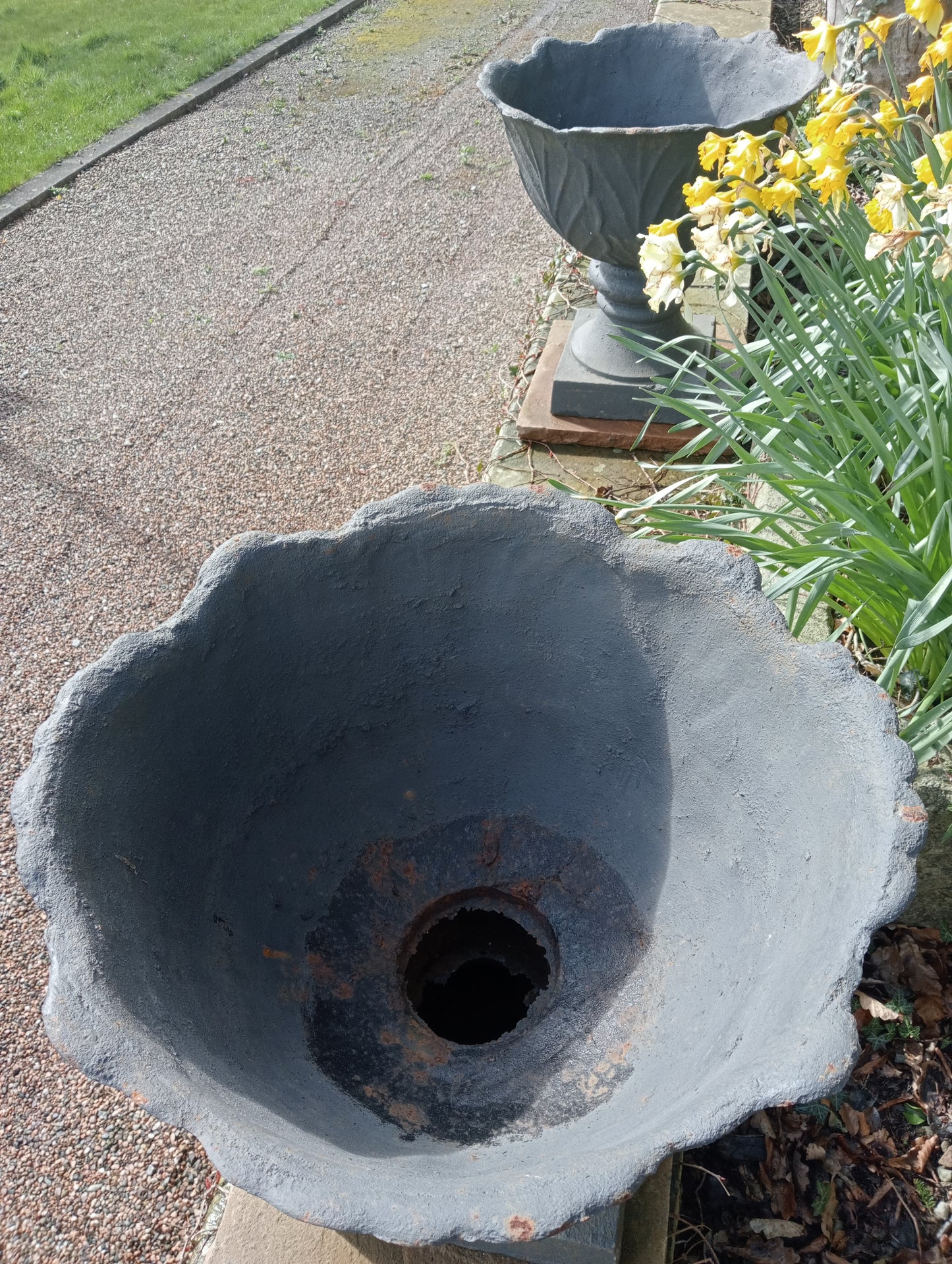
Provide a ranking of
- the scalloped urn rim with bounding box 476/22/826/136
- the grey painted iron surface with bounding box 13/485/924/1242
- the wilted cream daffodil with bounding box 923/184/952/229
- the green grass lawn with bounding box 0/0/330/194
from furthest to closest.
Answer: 1. the green grass lawn with bounding box 0/0/330/194
2. the scalloped urn rim with bounding box 476/22/826/136
3. the wilted cream daffodil with bounding box 923/184/952/229
4. the grey painted iron surface with bounding box 13/485/924/1242

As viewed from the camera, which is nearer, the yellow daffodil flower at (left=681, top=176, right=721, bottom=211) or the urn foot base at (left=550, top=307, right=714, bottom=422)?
the yellow daffodil flower at (left=681, top=176, right=721, bottom=211)

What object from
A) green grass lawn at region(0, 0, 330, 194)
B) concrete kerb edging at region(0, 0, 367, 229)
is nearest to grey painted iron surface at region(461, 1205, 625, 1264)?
concrete kerb edging at region(0, 0, 367, 229)

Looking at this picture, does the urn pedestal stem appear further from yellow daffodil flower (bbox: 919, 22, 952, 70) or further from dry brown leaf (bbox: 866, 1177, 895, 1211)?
dry brown leaf (bbox: 866, 1177, 895, 1211)

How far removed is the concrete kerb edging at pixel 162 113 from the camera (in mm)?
5184

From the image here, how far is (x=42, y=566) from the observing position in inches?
123

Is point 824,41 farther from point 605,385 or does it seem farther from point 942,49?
point 605,385

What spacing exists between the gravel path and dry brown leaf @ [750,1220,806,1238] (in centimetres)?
102

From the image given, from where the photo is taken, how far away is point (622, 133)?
2316 millimetres

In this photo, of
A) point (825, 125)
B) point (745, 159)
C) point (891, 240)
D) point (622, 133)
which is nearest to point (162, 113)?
point (622, 133)

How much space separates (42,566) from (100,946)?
2306mm

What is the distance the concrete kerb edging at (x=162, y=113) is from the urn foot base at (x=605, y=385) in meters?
3.71

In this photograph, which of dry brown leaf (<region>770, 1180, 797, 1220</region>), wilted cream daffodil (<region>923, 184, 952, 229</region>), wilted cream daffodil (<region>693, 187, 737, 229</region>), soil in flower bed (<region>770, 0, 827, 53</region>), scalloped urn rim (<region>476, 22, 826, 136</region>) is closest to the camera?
wilted cream daffodil (<region>923, 184, 952, 229</region>)

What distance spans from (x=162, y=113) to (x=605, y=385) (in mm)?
4660

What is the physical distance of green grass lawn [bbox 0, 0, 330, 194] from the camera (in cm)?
577
